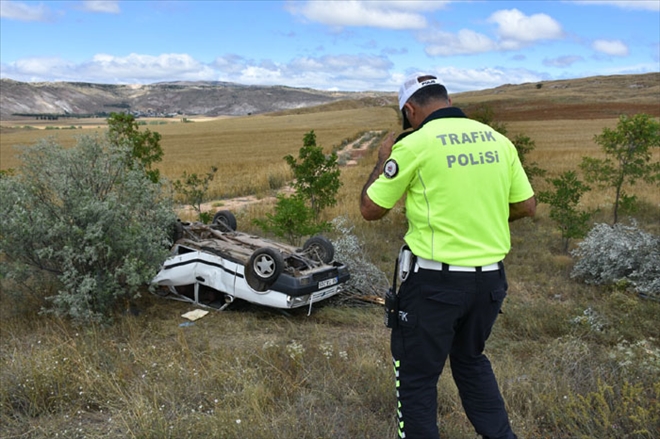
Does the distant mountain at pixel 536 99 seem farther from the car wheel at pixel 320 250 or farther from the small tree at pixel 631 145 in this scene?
the car wheel at pixel 320 250

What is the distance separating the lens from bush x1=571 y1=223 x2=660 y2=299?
6652mm

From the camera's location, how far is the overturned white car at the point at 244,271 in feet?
19.4

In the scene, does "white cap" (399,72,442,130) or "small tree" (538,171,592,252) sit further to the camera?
"small tree" (538,171,592,252)

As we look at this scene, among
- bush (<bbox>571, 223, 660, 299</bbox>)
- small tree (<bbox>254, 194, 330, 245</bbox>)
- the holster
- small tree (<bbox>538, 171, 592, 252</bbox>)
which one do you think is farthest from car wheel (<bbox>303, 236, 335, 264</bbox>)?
small tree (<bbox>538, 171, 592, 252</bbox>)

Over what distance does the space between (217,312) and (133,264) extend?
134 cm

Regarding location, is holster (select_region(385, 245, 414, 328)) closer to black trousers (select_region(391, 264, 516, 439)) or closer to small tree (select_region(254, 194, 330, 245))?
black trousers (select_region(391, 264, 516, 439))

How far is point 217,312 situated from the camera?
646cm

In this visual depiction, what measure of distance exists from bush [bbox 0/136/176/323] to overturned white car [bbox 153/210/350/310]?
0.48 metres

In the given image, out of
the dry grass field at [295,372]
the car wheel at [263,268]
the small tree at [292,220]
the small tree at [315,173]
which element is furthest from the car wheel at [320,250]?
the small tree at [315,173]

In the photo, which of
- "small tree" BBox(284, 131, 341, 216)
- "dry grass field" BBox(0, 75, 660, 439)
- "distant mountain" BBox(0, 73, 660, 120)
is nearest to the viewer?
"dry grass field" BBox(0, 75, 660, 439)

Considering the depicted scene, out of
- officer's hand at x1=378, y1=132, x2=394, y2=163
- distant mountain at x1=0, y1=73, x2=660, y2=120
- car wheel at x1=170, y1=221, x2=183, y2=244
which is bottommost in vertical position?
car wheel at x1=170, y1=221, x2=183, y2=244

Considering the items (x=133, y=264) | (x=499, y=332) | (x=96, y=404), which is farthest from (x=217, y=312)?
(x=499, y=332)

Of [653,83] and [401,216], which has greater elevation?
[653,83]

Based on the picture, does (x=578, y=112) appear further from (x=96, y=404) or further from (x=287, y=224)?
(x=96, y=404)
